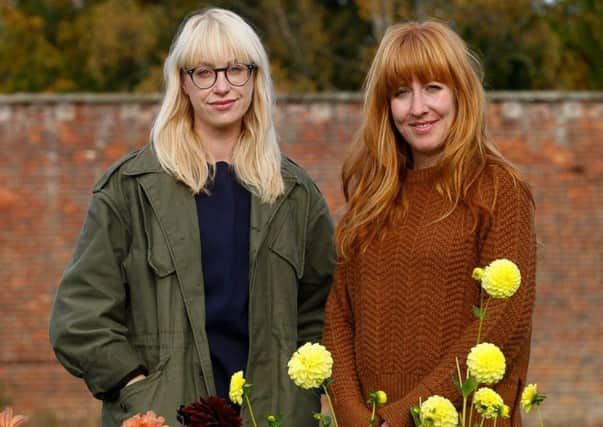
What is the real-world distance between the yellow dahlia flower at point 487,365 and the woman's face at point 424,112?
0.84 metres

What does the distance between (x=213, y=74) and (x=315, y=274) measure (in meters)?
0.68

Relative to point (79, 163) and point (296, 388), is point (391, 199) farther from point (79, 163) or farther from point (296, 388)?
point (79, 163)

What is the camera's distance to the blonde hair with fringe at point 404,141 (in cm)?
322

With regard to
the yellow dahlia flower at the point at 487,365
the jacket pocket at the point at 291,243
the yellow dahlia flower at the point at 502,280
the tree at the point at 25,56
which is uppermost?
the yellow dahlia flower at the point at 502,280

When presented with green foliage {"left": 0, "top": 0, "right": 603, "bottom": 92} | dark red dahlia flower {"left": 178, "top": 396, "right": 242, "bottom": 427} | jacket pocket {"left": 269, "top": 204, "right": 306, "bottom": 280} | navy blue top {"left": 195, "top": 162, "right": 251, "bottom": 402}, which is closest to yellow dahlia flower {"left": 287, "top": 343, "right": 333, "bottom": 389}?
dark red dahlia flower {"left": 178, "top": 396, "right": 242, "bottom": 427}

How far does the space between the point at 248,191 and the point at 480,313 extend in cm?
107

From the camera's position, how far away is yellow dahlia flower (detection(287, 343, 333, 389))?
2.67m

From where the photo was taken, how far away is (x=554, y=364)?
9609 mm

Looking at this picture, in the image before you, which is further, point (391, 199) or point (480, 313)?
point (391, 199)

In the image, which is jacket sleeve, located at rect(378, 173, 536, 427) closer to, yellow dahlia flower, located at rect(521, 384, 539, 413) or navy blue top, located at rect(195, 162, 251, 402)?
yellow dahlia flower, located at rect(521, 384, 539, 413)

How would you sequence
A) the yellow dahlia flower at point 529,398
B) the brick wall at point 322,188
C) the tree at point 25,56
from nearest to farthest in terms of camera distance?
the yellow dahlia flower at point 529,398, the brick wall at point 322,188, the tree at point 25,56

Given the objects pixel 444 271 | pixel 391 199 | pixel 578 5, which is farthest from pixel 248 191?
pixel 578 5

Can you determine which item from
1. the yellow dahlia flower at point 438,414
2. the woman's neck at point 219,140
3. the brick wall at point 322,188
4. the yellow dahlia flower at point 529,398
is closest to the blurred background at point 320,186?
the brick wall at point 322,188

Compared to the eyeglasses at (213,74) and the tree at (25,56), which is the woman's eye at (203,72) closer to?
the eyeglasses at (213,74)
